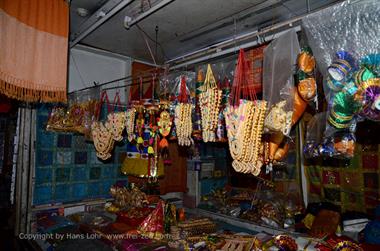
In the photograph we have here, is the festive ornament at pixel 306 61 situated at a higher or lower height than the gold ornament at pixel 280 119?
higher

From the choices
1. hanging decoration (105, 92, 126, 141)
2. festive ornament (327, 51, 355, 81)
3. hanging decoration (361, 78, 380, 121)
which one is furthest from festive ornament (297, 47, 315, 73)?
hanging decoration (105, 92, 126, 141)

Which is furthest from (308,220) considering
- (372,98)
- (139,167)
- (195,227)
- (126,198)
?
(372,98)

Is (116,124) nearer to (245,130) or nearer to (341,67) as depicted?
(245,130)

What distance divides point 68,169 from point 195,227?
6.69 feet

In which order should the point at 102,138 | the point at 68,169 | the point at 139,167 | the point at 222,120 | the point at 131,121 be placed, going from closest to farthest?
the point at 222,120 < the point at 131,121 < the point at 102,138 < the point at 139,167 < the point at 68,169

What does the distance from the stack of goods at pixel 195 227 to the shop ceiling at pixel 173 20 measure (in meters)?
2.33

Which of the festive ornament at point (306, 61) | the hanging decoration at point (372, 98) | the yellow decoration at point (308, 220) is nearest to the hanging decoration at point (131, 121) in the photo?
the festive ornament at point (306, 61)

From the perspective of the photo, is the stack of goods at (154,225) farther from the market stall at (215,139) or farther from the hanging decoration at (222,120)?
the hanging decoration at (222,120)

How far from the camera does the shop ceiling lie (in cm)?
266

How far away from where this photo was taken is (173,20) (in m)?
3.12

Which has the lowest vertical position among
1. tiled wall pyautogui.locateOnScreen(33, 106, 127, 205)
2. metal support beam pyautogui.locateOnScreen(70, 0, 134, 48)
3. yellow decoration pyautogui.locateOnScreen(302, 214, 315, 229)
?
yellow decoration pyautogui.locateOnScreen(302, 214, 315, 229)

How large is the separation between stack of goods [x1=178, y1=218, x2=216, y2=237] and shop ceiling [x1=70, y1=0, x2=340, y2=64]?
91.8 inches

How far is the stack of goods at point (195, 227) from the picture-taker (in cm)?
309

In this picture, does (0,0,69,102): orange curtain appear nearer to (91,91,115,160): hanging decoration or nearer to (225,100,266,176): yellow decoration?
(91,91,115,160): hanging decoration
